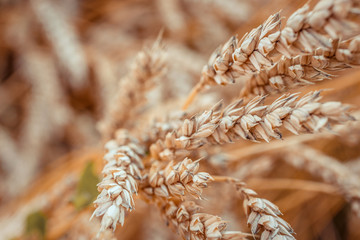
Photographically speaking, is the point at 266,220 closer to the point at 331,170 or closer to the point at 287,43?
the point at 287,43

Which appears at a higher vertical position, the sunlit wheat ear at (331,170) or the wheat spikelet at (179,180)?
the wheat spikelet at (179,180)

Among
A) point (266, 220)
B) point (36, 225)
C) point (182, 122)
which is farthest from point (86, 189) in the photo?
point (266, 220)

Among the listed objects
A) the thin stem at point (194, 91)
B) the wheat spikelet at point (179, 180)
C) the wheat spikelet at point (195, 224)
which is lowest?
the wheat spikelet at point (195, 224)

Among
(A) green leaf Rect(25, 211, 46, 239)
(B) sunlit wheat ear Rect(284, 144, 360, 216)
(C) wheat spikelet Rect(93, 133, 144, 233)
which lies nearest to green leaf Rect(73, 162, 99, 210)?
(A) green leaf Rect(25, 211, 46, 239)

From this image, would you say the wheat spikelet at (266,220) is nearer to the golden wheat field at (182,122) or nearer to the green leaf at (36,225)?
the golden wheat field at (182,122)

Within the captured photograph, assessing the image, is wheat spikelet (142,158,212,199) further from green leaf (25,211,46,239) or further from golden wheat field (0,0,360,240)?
green leaf (25,211,46,239)

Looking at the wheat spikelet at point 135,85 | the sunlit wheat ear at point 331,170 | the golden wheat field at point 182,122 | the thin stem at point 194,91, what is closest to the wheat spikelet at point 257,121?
the golden wheat field at point 182,122

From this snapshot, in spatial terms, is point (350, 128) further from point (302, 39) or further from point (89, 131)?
point (89, 131)
